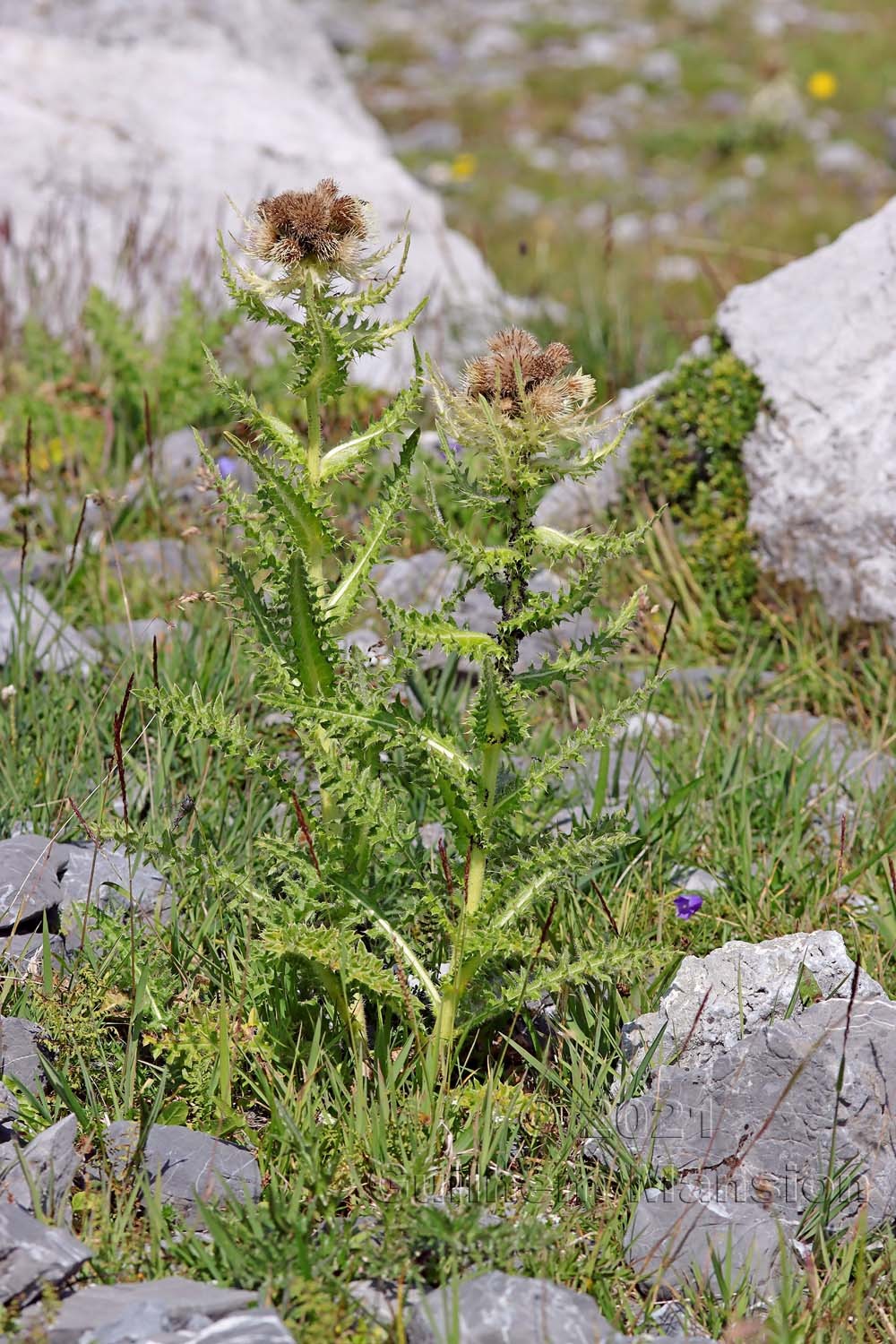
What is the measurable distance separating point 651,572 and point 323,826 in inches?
86.1

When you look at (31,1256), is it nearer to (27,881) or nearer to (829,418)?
(27,881)

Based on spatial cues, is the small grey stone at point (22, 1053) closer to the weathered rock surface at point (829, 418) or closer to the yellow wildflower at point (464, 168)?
the weathered rock surface at point (829, 418)

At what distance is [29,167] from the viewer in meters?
6.25

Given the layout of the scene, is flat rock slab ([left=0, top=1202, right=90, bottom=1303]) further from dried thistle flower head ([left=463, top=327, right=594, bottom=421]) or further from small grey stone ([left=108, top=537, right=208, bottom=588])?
small grey stone ([left=108, top=537, right=208, bottom=588])

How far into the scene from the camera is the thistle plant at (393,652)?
2.15m

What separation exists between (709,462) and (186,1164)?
10.1ft

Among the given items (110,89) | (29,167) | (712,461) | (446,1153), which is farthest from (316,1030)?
(110,89)

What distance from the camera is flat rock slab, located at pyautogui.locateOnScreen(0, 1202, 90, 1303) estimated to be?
6.14ft

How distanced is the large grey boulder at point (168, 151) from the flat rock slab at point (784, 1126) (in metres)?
3.90

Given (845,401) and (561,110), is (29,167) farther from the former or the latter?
(561,110)

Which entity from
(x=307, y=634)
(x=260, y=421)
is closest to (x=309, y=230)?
(x=260, y=421)

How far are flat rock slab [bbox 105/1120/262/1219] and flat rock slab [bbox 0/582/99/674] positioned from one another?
154cm

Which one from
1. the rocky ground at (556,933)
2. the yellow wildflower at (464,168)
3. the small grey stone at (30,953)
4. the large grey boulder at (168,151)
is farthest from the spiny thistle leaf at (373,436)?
the yellow wildflower at (464,168)

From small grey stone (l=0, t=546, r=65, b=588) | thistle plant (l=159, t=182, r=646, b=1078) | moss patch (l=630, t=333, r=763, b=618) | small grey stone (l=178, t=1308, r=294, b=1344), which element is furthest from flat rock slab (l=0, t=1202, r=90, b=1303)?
moss patch (l=630, t=333, r=763, b=618)
